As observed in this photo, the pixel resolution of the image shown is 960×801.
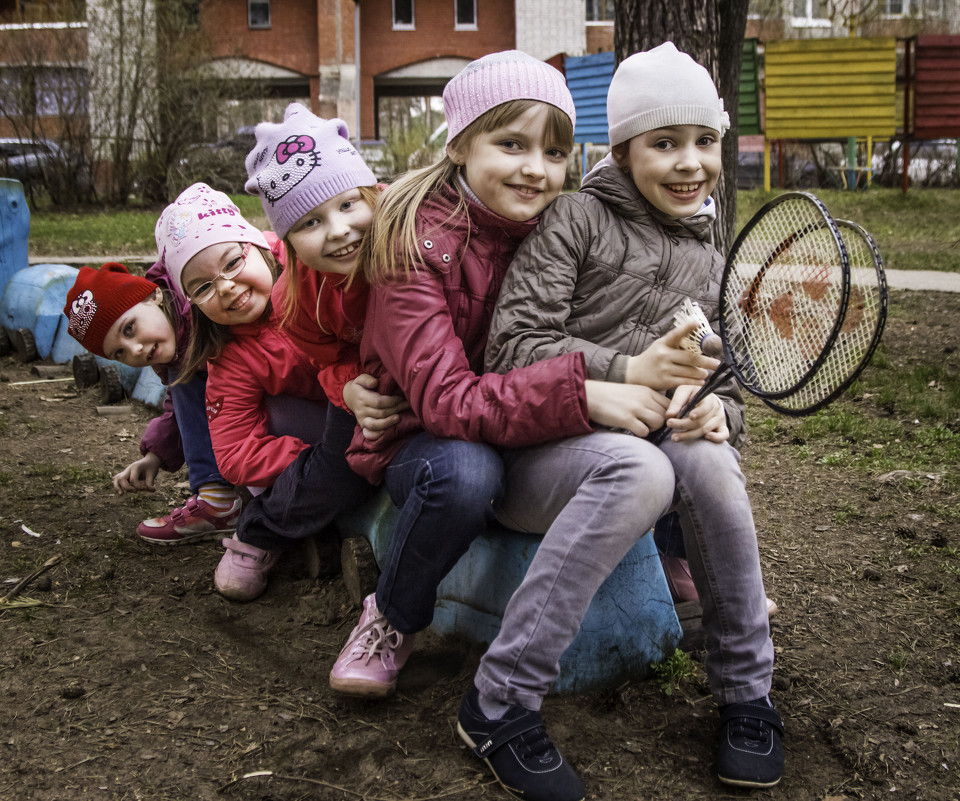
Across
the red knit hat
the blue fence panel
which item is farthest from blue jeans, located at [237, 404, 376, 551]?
the blue fence panel

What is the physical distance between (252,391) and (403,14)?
2651cm

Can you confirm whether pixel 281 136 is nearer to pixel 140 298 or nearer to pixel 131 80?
pixel 140 298

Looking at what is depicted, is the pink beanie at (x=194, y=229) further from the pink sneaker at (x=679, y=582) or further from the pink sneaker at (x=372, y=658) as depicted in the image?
the pink sneaker at (x=679, y=582)

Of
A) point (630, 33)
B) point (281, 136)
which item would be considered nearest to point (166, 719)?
point (281, 136)

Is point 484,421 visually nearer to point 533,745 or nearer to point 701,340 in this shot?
point 701,340

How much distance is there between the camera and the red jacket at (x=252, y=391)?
2.55 metres

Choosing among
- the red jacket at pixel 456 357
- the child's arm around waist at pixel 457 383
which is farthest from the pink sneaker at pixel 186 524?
the child's arm around waist at pixel 457 383

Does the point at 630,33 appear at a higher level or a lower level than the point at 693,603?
higher

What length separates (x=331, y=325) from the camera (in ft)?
7.61

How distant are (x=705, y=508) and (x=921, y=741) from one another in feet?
2.20

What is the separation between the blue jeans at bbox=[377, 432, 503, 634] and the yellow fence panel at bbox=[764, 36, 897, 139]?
38.7ft

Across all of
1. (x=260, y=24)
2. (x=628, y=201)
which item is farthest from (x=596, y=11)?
(x=628, y=201)

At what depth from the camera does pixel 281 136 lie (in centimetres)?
231

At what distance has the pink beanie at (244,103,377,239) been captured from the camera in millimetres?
2201
